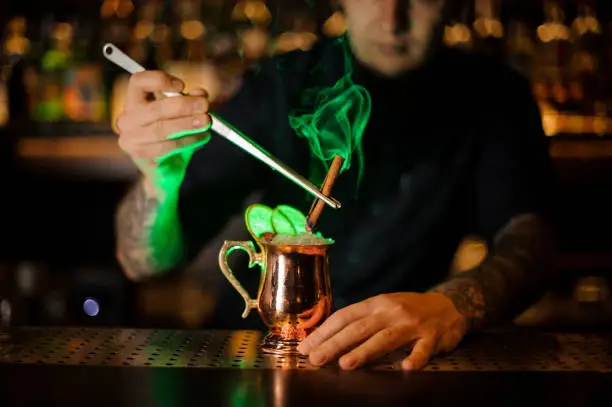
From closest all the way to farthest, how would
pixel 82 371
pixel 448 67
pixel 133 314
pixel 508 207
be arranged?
pixel 82 371
pixel 508 207
pixel 448 67
pixel 133 314

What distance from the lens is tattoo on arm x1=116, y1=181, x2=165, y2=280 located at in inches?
69.7

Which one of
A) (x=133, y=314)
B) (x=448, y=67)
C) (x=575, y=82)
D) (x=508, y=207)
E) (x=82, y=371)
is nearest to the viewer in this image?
(x=82, y=371)

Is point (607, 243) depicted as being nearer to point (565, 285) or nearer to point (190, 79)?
point (565, 285)

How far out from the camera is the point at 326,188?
1321mm

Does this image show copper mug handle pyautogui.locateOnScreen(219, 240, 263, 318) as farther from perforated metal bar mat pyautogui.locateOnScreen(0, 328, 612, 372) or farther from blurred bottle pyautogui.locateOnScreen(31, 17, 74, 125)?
blurred bottle pyautogui.locateOnScreen(31, 17, 74, 125)

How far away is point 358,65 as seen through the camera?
2.12m

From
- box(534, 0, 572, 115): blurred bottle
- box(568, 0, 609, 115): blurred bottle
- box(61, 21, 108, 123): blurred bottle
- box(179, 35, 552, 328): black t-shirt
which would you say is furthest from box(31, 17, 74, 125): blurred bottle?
box(568, 0, 609, 115): blurred bottle

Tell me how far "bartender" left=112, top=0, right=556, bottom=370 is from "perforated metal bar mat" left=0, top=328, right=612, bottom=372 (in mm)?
399

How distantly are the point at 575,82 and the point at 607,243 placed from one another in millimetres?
632

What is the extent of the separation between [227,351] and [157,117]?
40 centimetres

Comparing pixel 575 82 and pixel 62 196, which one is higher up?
pixel 575 82

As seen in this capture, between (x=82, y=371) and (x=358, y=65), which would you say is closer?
(x=82, y=371)

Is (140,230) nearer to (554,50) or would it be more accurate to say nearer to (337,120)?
(337,120)

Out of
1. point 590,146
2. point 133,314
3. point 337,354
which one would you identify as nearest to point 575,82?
point 590,146
